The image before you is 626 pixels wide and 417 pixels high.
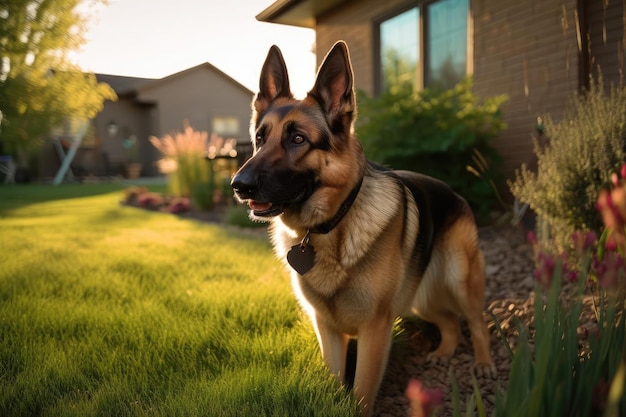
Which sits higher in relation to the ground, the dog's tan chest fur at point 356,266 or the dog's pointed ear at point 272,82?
the dog's pointed ear at point 272,82

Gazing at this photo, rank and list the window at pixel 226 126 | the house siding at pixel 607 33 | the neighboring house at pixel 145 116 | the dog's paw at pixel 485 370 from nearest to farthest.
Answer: the dog's paw at pixel 485 370, the house siding at pixel 607 33, the neighboring house at pixel 145 116, the window at pixel 226 126

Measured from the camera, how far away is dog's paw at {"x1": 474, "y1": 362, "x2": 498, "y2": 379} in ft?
9.18

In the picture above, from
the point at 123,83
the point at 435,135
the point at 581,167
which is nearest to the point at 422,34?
the point at 435,135

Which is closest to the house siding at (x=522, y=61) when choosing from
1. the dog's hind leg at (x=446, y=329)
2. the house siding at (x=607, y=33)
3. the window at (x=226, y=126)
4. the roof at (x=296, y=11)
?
the house siding at (x=607, y=33)

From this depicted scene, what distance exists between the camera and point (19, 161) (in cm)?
2262

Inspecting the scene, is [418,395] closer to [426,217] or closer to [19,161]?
[426,217]

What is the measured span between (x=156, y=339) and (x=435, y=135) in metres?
4.22

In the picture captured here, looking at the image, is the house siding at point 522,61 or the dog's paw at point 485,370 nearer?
the dog's paw at point 485,370

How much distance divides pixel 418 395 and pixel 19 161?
85.0ft

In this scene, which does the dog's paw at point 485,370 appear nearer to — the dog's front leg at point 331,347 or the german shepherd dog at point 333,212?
the german shepherd dog at point 333,212

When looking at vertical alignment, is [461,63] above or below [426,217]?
above

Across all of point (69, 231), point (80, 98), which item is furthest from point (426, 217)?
point (80, 98)

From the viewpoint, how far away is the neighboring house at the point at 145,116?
24805 mm

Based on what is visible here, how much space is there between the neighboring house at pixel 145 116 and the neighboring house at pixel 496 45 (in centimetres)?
1700
